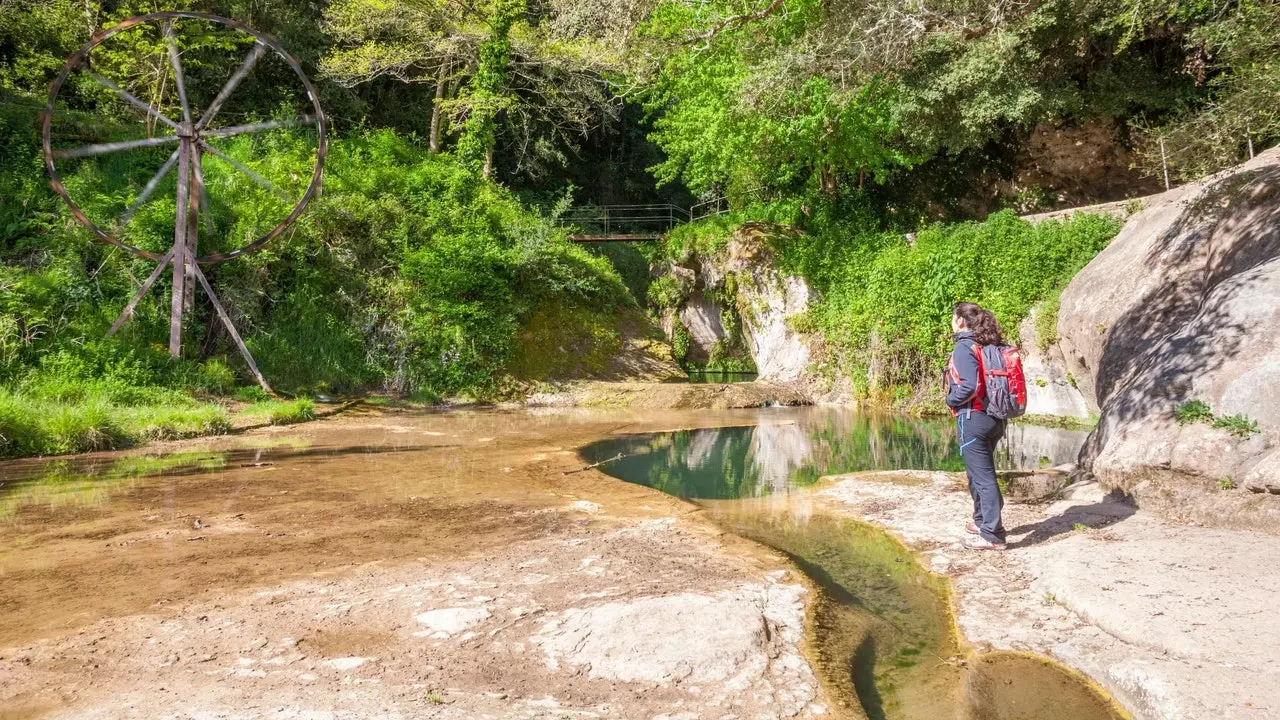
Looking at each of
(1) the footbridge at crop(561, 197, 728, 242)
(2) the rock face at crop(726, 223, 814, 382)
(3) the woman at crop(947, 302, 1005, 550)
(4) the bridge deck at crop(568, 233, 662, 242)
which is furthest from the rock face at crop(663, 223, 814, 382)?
(3) the woman at crop(947, 302, 1005, 550)

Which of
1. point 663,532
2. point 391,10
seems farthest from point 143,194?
point 663,532

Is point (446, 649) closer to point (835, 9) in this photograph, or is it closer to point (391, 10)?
point (835, 9)

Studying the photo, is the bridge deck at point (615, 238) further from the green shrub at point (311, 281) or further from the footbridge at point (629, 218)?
the footbridge at point (629, 218)

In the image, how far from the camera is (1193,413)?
552 cm

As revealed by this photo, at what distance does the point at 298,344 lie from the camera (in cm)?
1564

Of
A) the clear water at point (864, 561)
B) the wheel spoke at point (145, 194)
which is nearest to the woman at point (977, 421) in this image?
the clear water at point (864, 561)

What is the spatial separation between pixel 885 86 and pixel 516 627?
15.5m

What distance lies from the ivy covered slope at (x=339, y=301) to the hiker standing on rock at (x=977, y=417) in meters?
10.2

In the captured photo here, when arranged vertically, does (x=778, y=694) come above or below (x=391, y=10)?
below

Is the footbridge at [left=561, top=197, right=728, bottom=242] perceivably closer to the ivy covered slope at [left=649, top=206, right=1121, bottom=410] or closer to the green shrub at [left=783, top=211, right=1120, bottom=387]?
the ivy covered slope at [left=649, top=206, right=1121, bottom=410]

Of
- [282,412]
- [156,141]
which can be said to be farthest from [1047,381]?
[156,141]

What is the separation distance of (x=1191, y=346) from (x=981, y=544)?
2722mm

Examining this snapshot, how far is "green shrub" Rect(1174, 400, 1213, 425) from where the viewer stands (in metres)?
5.48

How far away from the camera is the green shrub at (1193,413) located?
18.0 ft
